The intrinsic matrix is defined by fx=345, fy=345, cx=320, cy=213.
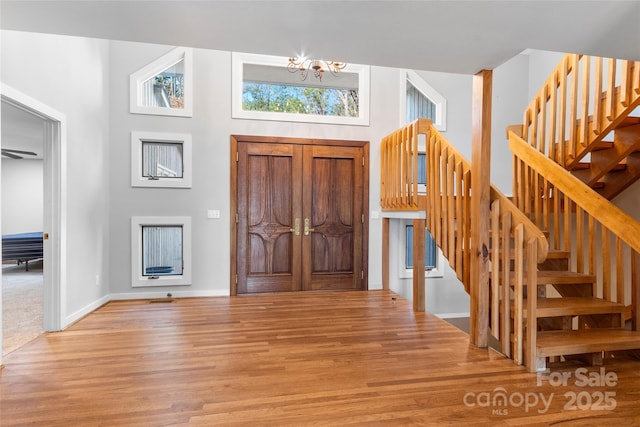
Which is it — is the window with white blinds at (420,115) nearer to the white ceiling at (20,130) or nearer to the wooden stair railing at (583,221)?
the wooden stair railing at (583,221)

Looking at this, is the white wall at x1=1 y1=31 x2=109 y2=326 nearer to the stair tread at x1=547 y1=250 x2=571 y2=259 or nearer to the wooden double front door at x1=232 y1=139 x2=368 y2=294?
the wooden double front door at x1=232 y1=139 x2=368 y2=294

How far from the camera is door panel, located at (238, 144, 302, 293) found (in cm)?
501

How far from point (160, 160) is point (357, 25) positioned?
3.67m

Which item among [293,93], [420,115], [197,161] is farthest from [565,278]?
[197,161]

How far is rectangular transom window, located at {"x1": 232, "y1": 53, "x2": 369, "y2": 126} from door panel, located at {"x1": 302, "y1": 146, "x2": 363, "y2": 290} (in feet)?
1.78

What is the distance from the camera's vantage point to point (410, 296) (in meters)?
5.37

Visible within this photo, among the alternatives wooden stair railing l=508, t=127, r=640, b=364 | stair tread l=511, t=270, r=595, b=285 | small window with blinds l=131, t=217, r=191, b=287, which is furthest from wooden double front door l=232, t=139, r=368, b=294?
stair tread l=511, t=270, r=595, b=285

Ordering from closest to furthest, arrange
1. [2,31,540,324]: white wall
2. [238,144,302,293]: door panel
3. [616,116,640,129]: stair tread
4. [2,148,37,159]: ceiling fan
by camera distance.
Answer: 1. [616,116,640,129]: stair tread
2. [2,31,540,324]: white wall
3. [238,144,302,293]: door panel
4. [2,148,37,159]: ceiling fan

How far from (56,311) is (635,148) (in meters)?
5.51

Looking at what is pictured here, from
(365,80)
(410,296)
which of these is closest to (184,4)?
(365,80)

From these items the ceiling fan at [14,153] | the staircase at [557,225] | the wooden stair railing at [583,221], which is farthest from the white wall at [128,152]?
the ceiling fan at [14,153]

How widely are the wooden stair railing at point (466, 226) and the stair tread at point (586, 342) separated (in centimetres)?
12

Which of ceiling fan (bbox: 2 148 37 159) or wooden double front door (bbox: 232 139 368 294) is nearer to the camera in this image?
wooden double front door (bbox: 232 139 368 294)

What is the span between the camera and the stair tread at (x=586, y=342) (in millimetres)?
2465
